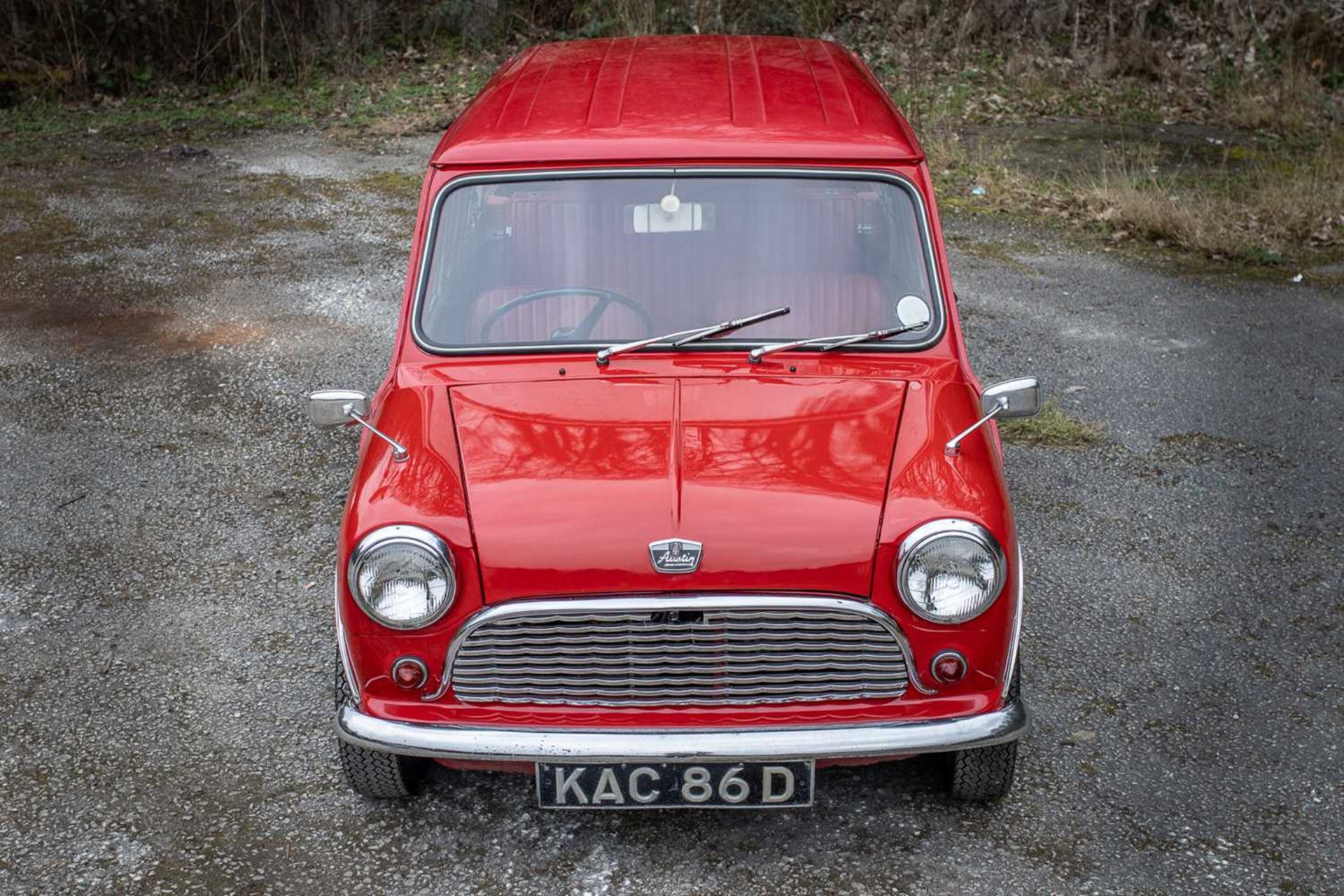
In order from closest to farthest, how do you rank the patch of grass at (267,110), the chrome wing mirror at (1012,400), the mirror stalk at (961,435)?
the mirror stalk at (961,435), the chrome wing mirror at (1012,400), the patch of grass at (267,110)

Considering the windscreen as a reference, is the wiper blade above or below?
below

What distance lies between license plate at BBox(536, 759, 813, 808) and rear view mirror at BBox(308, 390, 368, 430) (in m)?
1.20

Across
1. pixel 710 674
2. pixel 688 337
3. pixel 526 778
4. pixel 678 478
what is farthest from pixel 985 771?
pixel 688 337

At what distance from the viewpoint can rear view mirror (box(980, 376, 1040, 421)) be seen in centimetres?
362

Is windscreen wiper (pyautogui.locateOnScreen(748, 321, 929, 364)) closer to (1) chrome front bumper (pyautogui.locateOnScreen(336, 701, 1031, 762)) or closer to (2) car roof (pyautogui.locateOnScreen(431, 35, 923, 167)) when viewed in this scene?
(2) car roof (pyautogui.locateOnScreen(431, 35, 923, 167))

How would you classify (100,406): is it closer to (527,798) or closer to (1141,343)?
(527,798)

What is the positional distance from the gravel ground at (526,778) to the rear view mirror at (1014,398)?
1.04 m

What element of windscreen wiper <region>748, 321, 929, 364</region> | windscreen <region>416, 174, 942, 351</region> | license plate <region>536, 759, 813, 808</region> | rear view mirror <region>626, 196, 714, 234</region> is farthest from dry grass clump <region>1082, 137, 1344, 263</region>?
license plate <region>536, 759, 813, 808</region>

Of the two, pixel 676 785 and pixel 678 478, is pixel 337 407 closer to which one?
pixel 678 478

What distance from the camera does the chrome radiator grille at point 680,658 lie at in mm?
3020

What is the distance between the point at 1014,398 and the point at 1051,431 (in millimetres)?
2507

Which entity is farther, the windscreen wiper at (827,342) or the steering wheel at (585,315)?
the steering wheel at (585,315)

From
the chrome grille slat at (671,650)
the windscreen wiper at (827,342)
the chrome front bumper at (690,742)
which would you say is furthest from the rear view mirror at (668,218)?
the chrome front bumper at (690,742)

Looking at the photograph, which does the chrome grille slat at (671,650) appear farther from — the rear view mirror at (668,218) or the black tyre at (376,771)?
the rear view mirror at (668,218)
